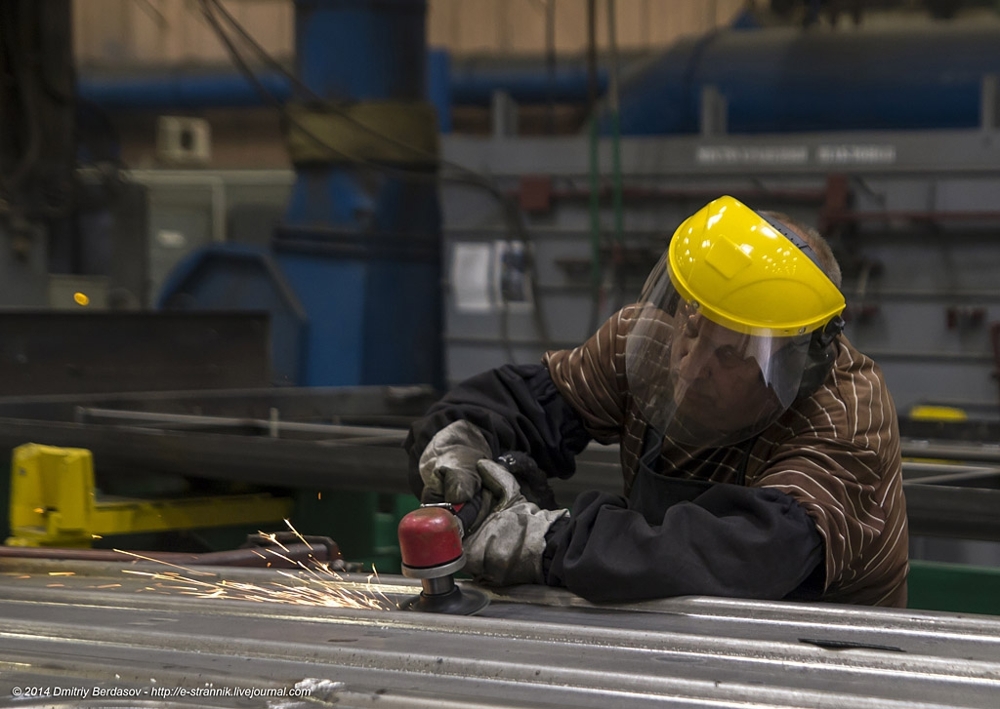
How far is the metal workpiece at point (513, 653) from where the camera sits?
106cm

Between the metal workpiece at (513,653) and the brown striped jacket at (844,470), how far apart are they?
163 mm

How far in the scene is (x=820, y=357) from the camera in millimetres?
1515

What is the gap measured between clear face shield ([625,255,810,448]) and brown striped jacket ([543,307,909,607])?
0.06 meters

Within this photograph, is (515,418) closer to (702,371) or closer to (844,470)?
(702,371)

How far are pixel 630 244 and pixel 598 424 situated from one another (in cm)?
330

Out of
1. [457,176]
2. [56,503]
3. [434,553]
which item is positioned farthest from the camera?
[457,176]

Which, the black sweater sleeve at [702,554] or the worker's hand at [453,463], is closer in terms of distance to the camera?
the black sweater sleeve at [702,554]

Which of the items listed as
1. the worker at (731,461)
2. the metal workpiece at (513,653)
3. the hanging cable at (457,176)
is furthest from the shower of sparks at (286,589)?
the hanging cable at (457,176)

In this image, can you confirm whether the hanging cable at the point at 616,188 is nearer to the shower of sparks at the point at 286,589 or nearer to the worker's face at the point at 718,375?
the worker's face at the point at 718,375

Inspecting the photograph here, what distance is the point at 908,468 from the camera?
2.38m

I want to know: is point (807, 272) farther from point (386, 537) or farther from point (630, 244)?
point (630, 244)

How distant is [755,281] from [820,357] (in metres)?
0.17

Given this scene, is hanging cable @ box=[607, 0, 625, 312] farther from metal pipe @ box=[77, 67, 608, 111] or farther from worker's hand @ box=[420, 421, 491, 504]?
worker's hand @ box=[420, 421, 491, 504]

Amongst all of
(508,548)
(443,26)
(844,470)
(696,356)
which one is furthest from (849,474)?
(443,26)
